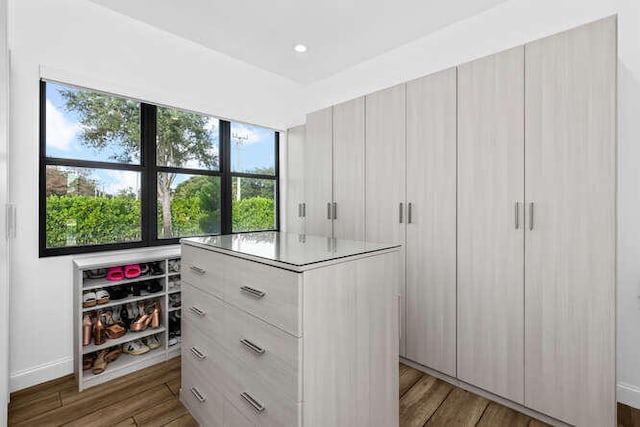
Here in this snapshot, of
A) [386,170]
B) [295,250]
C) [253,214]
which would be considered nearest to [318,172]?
[386,170]

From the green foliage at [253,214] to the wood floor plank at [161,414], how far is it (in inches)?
68.2

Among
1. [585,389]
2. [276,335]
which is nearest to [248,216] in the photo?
[276,335]

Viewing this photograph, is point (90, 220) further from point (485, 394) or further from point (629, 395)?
point (629, 395)

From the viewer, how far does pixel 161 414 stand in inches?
70.6

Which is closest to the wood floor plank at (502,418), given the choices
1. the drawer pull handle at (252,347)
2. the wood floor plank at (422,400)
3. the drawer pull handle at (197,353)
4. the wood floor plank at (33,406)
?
the wood floor plank at (422,400)

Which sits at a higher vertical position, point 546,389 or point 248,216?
point 248,216

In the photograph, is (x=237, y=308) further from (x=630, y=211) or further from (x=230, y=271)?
(x=630, y=211)

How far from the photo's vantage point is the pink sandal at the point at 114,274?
2256 mm

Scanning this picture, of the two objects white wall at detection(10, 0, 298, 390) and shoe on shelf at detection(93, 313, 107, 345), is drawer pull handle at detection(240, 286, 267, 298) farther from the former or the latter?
white wall at detection(10, 0, 298, 390)

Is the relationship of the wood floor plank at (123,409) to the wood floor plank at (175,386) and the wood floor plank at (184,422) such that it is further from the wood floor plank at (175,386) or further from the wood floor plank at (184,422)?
the wood floor plank at (184,422)

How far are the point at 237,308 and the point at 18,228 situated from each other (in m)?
1.72

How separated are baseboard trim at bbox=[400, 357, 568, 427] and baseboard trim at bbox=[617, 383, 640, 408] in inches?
21.1

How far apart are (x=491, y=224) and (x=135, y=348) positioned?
2.74m

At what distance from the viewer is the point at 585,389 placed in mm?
1580
